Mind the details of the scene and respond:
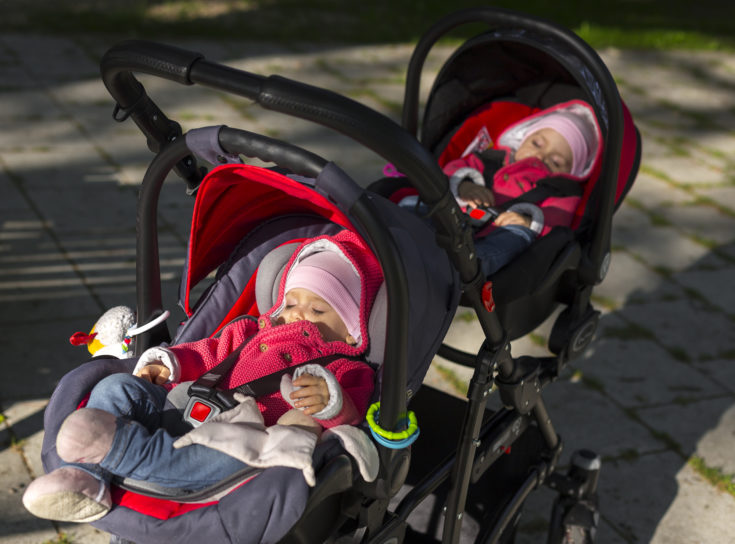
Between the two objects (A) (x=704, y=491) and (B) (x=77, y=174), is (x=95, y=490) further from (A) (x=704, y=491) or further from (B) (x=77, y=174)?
(B) (x=77, y=174)

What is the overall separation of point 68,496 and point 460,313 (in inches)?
106

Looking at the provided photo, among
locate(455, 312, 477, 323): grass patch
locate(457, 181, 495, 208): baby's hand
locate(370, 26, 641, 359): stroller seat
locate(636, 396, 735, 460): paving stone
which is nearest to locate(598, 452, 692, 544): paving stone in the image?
locate(636, 396, 735, 460): paving stone

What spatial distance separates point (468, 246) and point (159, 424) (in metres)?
0.77

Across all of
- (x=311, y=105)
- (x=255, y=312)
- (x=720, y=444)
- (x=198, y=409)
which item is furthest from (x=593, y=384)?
(x=311, y=105)

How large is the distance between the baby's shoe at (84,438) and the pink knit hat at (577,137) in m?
1.81

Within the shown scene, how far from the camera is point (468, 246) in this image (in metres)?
1.76

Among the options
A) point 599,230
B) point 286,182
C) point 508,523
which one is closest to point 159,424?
point 286,182

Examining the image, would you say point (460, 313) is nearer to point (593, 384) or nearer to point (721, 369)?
point (593, 384)

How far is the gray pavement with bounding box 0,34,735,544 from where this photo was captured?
3.05m

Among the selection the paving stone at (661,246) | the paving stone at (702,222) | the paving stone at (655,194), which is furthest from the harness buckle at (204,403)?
the paving stone at (655,194)

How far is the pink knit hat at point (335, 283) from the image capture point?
2.13m

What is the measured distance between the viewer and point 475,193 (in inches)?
111

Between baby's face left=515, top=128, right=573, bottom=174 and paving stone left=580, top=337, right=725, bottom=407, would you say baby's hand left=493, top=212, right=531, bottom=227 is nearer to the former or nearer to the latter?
baby's face left=515, top=128, right=573, bottom=174

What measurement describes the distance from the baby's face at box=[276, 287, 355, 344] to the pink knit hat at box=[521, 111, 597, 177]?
3.64ft
